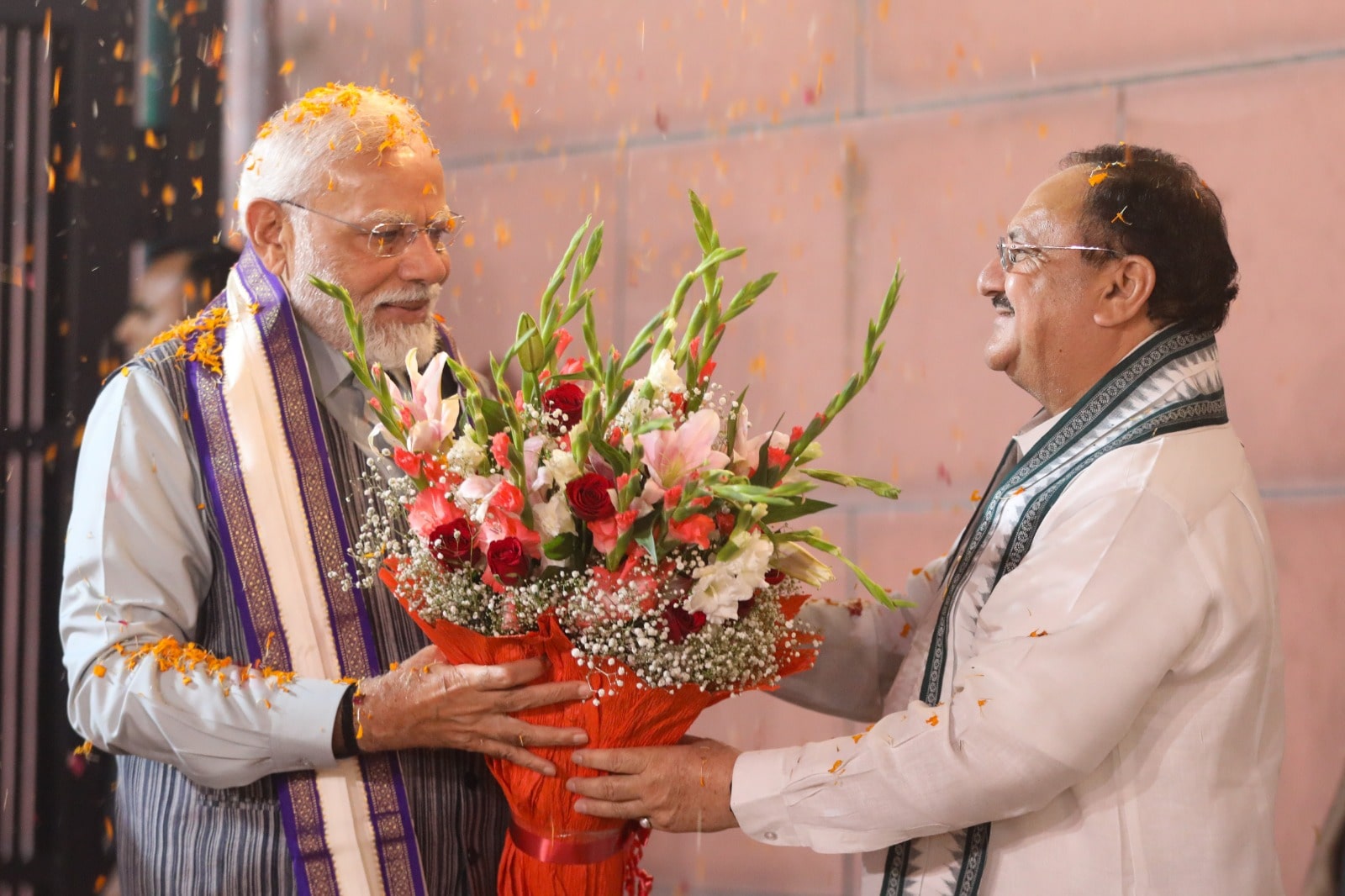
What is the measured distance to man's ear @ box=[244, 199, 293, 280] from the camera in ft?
7.73

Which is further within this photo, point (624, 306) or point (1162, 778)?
point (624, 306)

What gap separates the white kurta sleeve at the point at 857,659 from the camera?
91.7 inches

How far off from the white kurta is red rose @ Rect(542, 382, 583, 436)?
1.98 feet

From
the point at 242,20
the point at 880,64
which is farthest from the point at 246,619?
the point at 242,20

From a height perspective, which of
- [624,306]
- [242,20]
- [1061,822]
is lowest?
[1061,822]

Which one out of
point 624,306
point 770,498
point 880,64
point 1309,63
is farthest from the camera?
point 624,306

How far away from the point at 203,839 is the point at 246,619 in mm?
348

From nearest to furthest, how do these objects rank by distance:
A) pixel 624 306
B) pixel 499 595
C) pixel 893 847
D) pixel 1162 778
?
pixel 499 595
pixel 1162 778
pixel 893 847
pixel 624 306

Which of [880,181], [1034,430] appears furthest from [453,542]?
[880,181]

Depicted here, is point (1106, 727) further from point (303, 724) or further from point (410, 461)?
point (303, 724)

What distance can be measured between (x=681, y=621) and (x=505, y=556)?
0.23 m

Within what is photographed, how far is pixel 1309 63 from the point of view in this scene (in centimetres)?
263

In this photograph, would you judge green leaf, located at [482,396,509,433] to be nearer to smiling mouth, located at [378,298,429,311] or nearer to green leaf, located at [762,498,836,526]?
green leaf, located at [762,498,836,526]

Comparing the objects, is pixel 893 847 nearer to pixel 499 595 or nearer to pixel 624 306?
pixel 499 595
